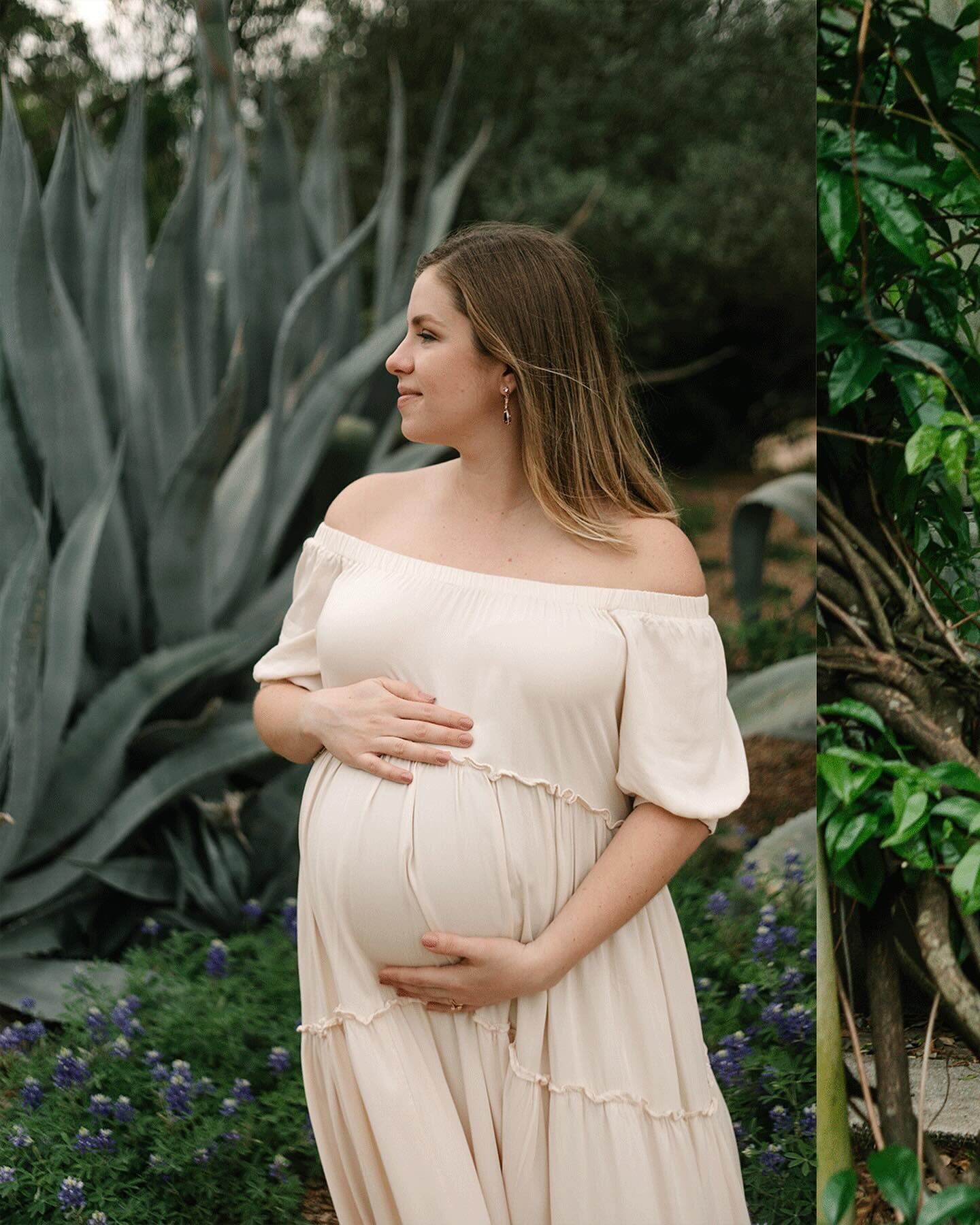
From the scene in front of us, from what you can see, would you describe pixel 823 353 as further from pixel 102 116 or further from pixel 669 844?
pixel 102 116

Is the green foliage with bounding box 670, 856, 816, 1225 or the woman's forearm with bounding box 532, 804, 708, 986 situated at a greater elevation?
the woman's forearm with bounding box 532, 804, 708, 986

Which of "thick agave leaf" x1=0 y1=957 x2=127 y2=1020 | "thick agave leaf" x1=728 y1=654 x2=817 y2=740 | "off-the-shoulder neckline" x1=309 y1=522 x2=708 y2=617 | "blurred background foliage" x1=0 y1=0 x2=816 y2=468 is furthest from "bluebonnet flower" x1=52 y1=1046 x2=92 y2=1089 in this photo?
"blurred background foliage" x1=0 y1=0 x2=816 y2=468

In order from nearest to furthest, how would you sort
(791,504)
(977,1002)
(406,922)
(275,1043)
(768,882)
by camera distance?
(406,922), (977,1002), (275,1043), (768,882), (791,504)

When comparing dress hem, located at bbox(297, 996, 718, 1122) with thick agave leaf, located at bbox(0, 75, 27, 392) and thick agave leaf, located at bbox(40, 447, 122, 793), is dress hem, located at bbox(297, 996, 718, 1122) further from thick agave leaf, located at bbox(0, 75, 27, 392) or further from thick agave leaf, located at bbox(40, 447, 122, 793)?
thick agave leaf, located at bbox(0, 75, 27, 392)

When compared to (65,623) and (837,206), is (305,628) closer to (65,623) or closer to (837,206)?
(837,206)

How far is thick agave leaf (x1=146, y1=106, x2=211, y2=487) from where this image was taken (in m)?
3.09

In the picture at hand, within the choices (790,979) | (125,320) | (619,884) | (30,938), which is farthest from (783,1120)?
(125,320)

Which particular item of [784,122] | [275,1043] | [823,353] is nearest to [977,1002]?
[823,353]

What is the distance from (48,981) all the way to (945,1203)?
78.0 inches

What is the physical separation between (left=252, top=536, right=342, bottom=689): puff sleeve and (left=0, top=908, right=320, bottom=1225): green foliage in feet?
2.92

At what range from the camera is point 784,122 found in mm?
4156

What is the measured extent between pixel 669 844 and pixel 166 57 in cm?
348

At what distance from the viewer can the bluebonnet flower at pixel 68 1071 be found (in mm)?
2303

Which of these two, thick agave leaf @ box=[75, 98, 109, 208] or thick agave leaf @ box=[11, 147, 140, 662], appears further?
thick agave leaf @ box=[75, 98, 109, 208]
